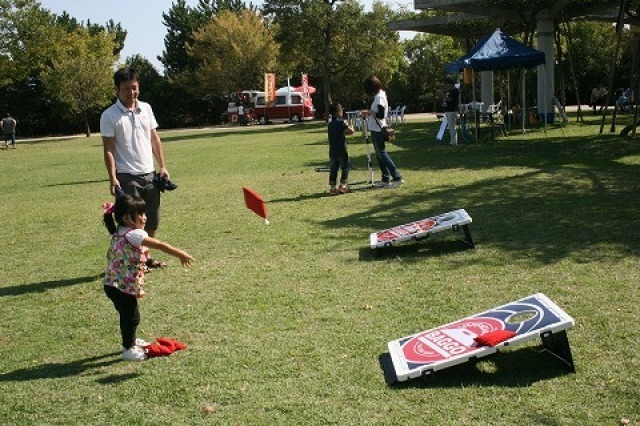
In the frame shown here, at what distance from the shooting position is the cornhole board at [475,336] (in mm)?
4328

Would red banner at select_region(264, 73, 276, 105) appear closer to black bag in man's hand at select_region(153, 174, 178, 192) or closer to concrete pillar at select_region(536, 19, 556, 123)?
concrete pillar at select_region(536, 19, 556, 123)

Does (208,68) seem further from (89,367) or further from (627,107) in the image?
(89,367)

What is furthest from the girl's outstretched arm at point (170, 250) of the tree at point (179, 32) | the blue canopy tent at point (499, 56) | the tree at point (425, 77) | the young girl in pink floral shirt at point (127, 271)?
the tree at point (179, 32)

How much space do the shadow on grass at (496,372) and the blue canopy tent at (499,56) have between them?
17.0m

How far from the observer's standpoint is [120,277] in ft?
16.7

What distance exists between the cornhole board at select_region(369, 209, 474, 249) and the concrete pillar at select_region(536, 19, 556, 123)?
2201 centimetres

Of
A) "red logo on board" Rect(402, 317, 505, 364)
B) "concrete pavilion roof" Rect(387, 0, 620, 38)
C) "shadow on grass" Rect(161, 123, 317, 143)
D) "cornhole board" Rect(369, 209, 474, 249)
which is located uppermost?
"concrete pavilion roof" Rect(387, 0, 620, 38)

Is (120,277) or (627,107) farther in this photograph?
(627,107)

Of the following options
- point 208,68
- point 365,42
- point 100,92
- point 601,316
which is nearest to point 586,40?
point 365,42

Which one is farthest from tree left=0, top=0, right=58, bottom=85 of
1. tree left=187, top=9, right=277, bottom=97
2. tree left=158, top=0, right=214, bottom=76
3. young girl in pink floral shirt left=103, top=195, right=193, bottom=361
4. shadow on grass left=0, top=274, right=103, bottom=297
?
young girl in pink floral shirt left=103, top=195, right=193, bottom=361

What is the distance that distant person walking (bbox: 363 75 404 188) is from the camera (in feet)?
40.4

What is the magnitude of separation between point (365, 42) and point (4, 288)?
39.4 metres

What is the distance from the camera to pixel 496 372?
4.52 meters

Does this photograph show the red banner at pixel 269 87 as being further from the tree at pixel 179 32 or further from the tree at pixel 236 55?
the tree at pixel 179 32
